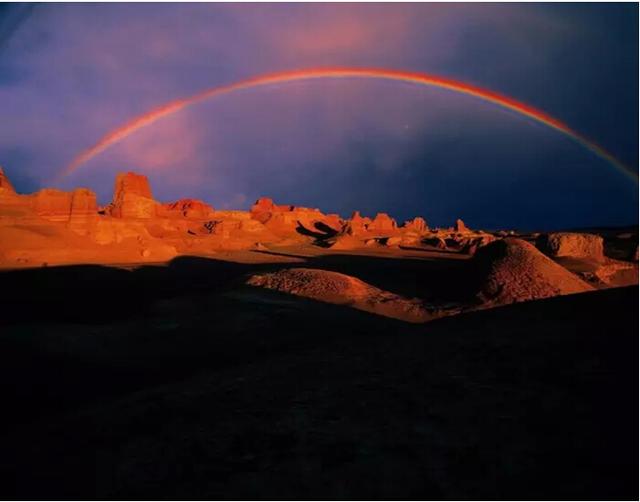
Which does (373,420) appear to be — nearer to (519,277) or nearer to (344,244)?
(519,277)

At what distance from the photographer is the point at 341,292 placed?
21.4m

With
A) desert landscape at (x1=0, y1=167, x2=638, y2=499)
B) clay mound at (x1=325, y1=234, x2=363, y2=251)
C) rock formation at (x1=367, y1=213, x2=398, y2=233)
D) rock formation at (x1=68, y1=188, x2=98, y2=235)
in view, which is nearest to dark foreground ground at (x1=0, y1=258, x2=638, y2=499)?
desert landscape at (x1=0, y1=167, x2=638, y2=499)

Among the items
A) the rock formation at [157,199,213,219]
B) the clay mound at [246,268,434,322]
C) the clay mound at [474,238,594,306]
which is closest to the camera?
the clay mound at [246,268,434,322]

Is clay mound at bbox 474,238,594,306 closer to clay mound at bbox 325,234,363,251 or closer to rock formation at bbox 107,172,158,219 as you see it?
clay mound at bbox 325,234,363,251

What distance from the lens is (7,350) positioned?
1080cm

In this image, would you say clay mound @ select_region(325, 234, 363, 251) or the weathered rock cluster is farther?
clay mound @ select_region(325, 234, 363, 251)

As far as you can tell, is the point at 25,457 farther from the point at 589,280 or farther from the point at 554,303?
the point at 589,280

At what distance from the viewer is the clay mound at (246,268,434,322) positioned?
64.9 feet

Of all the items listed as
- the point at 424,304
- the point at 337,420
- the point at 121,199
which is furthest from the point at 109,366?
the point at 121,199

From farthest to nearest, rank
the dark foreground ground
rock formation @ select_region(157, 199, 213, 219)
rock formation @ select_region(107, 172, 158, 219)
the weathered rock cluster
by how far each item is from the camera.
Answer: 1. rock formation @ select_region(157, 199, 213, 219)
2. rock formation @ select_region(107, 172, 158, 219)
3. the weathered rock cluster
4. the dark foreground ground

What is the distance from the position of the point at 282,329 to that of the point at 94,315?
8838 millimetres

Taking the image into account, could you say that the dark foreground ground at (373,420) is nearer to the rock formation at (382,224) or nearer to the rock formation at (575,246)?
the rock formation at (575,246)

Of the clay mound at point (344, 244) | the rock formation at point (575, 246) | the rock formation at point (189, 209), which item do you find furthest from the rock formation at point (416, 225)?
the rock formation at point (575, 246)

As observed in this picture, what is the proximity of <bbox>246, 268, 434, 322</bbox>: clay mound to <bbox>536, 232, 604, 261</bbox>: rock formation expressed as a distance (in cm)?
2191
